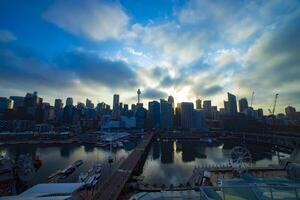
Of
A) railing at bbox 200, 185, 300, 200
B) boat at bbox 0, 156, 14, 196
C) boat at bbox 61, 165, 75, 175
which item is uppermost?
railing at bbox 200, 185, 300, 200

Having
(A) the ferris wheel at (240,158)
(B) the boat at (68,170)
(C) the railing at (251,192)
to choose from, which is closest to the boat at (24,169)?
(B) the boat at (68,170)

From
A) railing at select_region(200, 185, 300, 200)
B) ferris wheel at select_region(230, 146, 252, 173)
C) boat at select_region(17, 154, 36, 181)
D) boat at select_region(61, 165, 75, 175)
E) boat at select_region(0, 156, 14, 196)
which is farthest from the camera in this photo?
boat at select_region(61, 165, 75, 175)

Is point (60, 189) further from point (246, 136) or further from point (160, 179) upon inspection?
point (246, 136)

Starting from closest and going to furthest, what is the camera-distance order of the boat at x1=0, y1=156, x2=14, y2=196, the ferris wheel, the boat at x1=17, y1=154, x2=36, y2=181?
the boat at x1=0, y1=156, x2=14, y2=196, the ferris wheel, the boat at x1=17, y1=154, x2=36, y2=181

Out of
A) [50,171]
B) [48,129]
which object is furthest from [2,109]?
[50,171]

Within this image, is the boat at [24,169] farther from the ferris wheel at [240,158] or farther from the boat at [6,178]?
the ferris wheel at [240,158]

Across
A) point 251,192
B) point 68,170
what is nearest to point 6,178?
point 68,170

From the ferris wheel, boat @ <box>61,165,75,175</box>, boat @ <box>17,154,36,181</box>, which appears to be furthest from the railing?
boat @ <box>61,165,75,175</box>

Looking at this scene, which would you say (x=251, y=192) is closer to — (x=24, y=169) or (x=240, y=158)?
(x=240, y=158)

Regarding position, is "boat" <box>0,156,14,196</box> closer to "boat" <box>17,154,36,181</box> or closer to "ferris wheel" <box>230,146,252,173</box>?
"boat" <box>17,154,36,181</box>
